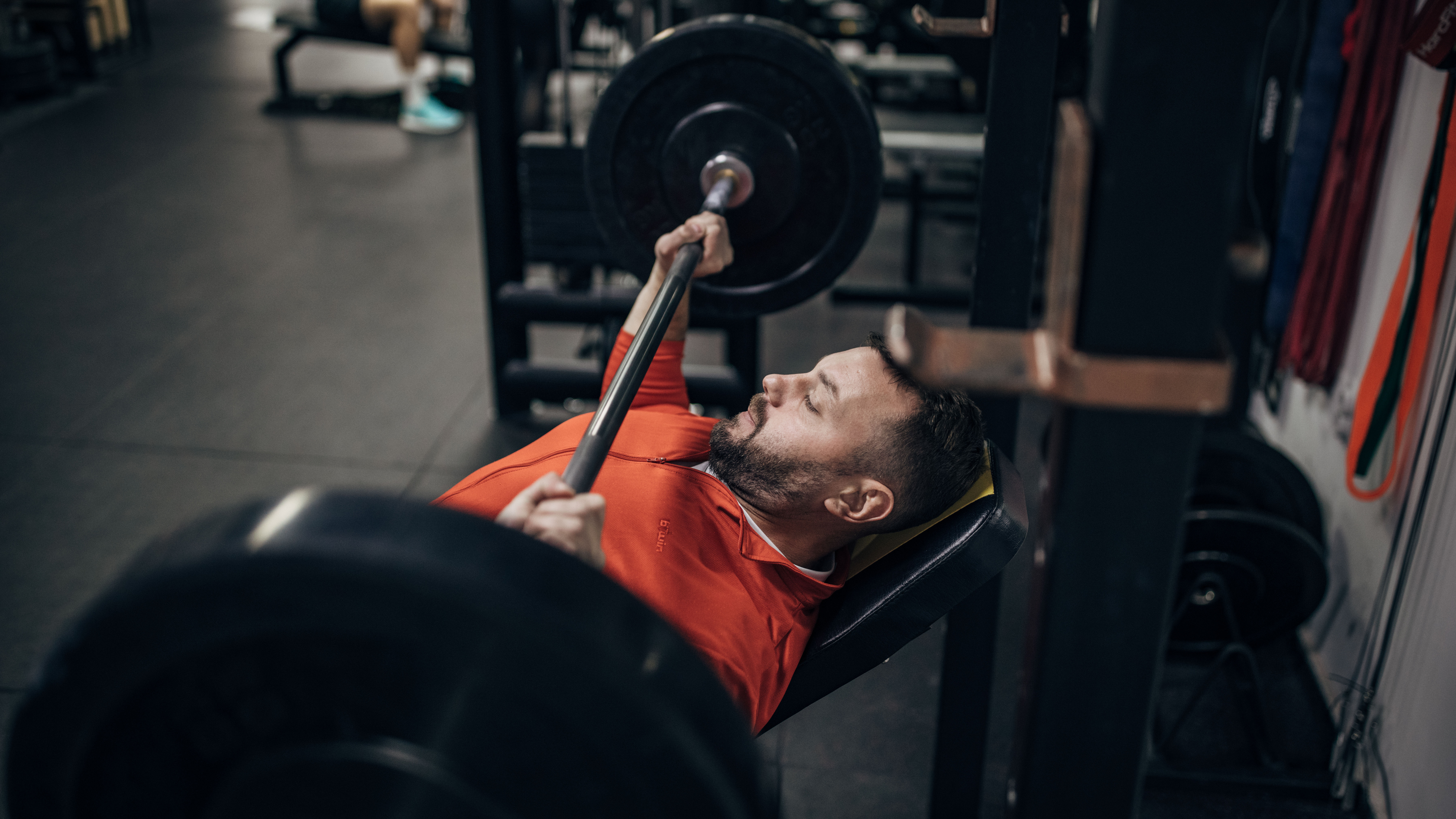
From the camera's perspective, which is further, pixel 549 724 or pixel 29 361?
pixel 29 361

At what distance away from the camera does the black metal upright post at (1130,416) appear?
49 cm

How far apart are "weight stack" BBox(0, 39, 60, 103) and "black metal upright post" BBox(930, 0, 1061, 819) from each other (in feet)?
19.9

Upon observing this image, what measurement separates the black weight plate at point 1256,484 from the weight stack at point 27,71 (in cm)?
611

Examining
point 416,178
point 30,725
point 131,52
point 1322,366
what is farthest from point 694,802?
point 131,52

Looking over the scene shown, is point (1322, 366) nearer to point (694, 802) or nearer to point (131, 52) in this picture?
point (694, 802)

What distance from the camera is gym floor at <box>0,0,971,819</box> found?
2.24 meters

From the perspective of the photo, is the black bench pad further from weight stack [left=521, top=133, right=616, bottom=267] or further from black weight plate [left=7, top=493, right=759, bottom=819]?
weight stack [left=521, top=133, right=616, bottom=267]

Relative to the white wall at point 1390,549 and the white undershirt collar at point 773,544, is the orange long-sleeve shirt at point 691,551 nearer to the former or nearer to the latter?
the white undershirt collar at point 773,544

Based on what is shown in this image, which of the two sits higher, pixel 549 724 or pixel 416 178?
pixel 549 724

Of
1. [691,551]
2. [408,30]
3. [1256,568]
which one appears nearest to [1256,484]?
[1256,568]

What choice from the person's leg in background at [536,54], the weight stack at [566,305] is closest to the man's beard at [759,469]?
the weight stack at [566,305]

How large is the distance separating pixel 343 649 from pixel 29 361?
338cm

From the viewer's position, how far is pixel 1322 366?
2.18 m

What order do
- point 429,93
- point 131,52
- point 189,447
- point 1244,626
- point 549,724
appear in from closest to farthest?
1. point 549,724
2. point 1244,626
3. point 189,447
4. point 429,93
5. point 131,52
